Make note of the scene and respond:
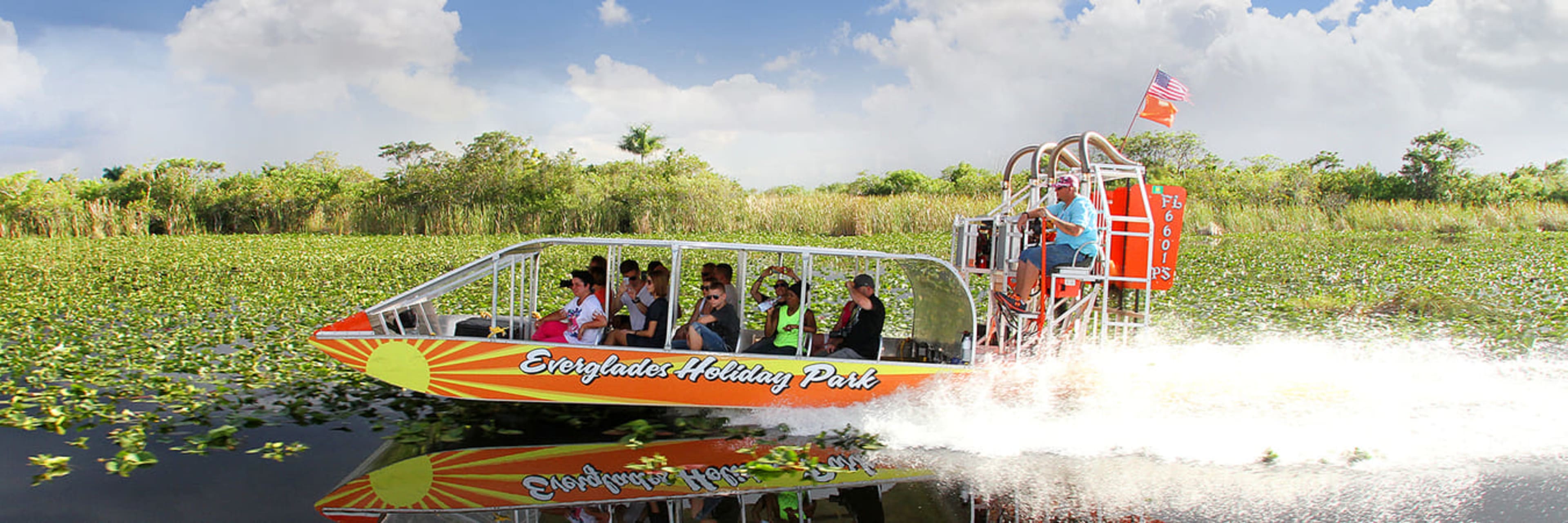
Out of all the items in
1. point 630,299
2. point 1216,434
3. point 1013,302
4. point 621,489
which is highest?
point 1013,302

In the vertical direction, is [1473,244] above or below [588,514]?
above

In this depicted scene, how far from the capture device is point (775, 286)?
841 cm

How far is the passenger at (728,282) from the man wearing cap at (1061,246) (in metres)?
2.50

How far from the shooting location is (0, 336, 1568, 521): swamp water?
6.08 metres

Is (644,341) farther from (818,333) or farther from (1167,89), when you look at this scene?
(1167,89)

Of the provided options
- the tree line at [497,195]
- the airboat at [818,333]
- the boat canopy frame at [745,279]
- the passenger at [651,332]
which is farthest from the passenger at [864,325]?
the tree line at [497,195]

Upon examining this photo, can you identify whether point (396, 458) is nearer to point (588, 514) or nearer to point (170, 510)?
point (170, 510)

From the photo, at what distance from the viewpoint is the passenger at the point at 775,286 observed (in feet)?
26.5

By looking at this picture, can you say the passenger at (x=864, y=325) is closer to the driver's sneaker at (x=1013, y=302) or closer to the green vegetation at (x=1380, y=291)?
the driver's sneaker at (x=1013, y=302)

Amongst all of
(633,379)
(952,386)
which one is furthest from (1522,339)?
(633,379)

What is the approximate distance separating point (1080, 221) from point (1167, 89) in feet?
6.65

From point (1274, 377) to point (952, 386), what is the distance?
3.82 m

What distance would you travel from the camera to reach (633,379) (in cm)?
734

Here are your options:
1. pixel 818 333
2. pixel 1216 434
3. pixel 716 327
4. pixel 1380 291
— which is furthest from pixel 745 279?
pixel 1380 291
